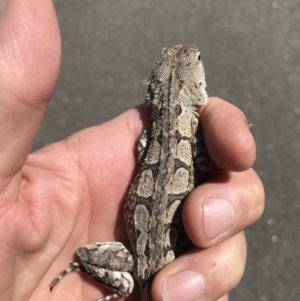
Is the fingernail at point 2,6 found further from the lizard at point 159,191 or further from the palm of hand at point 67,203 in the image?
the lizard at point 159,191

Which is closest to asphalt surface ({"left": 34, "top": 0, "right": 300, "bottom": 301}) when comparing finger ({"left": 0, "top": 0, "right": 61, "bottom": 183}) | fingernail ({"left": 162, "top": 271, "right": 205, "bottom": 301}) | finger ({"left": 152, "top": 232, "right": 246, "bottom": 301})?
finger ({"left": 152, "top": 232, "right": 246, "bottom": 301})

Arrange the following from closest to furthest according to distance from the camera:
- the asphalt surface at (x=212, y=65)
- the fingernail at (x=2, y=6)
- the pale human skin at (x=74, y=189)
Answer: the fingernail at (x=2, y=6)
the pale human skin at (x=74, y=189)
the asphalt surface at (x=212, y=65)

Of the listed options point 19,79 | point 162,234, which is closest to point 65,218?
point 162,234

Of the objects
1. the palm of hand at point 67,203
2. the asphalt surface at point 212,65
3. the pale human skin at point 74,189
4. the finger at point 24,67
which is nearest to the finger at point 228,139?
the pale human skin at point 74,189

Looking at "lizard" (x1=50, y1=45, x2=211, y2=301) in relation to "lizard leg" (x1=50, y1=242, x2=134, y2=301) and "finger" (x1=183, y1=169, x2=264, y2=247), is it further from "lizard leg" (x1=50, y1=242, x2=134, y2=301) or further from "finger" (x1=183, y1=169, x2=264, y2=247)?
"finger" (x1=183, y1=169, x2=264, y2=247)

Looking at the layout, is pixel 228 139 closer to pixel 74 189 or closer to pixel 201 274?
pixel 201 274

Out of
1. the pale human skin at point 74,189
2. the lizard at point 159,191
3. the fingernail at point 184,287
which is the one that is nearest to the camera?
the pale human skin at point 74,189
